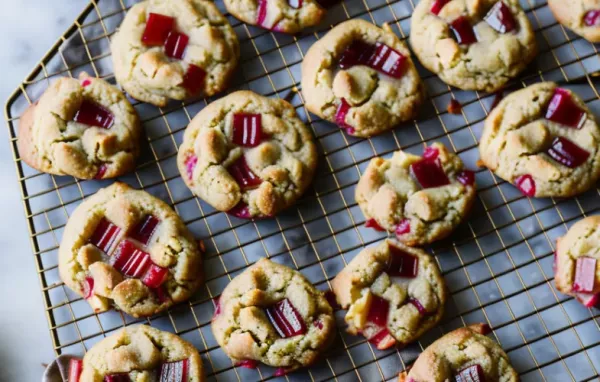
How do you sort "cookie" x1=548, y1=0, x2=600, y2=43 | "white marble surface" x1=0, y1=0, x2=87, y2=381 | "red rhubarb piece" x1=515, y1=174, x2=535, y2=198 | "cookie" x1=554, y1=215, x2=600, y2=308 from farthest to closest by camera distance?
"white marble surface" x1=0, y1=0, x2=87, y2=381, "cookie" x1=548, y1=0, x2=600, y2=43, "red rhubarb piece" x1=515, y1=174, x2=535, y2=198, "cookie" x1=554, y1=215, x2=600, y2=308

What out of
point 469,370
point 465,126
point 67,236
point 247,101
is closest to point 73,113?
point 67,236

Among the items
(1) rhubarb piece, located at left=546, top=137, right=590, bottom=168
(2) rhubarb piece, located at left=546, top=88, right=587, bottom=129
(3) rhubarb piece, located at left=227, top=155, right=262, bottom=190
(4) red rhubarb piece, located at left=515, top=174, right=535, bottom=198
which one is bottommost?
(4) red rhubarb piece, located at left=515, top=174, right=535, bottom=198

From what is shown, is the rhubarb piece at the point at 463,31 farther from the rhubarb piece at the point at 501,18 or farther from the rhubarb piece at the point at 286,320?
the rhubarb piece at the point at 286,320

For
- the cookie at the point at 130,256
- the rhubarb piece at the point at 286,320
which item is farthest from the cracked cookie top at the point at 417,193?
the cookie at the point at 130,256

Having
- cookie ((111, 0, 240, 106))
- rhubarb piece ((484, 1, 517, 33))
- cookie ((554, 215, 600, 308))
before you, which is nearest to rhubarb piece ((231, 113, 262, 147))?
cookie ((111, 0, 240, 106))

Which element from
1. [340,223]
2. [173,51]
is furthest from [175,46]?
[340,223]

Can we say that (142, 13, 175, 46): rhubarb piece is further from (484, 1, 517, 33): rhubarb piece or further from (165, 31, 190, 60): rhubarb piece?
(484, 1, 517, 33): rhubarb piece

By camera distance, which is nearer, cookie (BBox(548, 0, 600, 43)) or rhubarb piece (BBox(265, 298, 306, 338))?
rhubarb piece (BBox(265, 298, 306, 338))

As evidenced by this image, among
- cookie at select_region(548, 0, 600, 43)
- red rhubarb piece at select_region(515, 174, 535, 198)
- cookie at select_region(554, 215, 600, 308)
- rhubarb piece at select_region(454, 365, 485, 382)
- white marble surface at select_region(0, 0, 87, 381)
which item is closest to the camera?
rhubarb piece at select_region(454, 365, 485, 382)

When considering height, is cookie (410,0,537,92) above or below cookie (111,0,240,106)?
below
